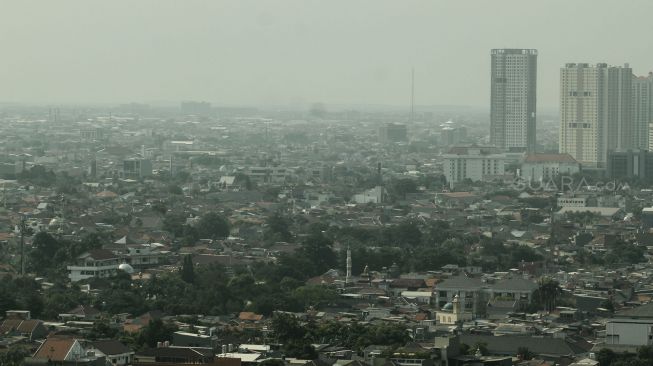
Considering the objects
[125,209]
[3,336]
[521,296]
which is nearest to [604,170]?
[125,209]

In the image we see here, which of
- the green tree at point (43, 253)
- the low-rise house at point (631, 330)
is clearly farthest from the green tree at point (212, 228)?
the low-rise house at point (631, 330)

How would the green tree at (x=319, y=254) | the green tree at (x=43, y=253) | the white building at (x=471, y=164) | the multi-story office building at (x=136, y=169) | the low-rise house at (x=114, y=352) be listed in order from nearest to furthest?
the low-rise house at (x=114, y=352) → the green tree at (x=43, y=253) → the green tree at (x=319, y=254) → the multi-story office building at (x=136, y=169) → the white building at (x=471, y=164)

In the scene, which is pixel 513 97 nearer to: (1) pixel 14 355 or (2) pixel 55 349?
(2) pixel 55 349

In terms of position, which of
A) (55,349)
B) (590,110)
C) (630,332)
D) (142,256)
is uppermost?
(55,349)

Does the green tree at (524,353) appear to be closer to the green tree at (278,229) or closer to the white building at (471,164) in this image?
the green tree at (278,229)

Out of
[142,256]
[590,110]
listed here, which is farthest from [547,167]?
[142,256]

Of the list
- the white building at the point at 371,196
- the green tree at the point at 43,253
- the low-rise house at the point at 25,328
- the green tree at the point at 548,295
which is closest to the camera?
the low-rise house at the point at 25,328
